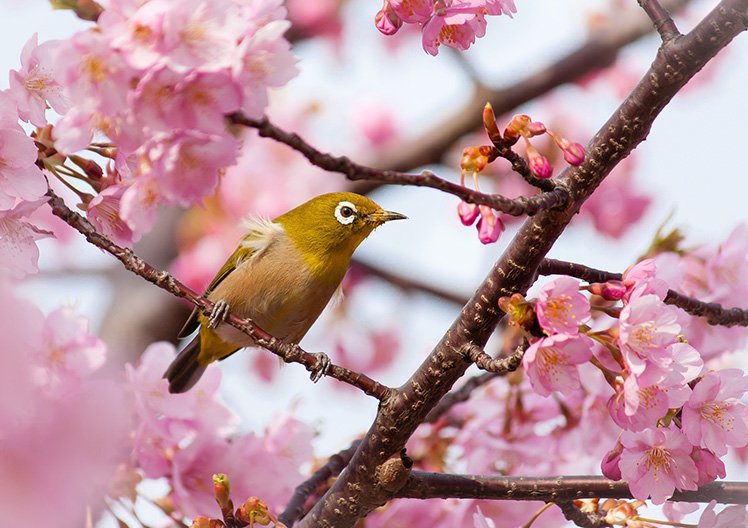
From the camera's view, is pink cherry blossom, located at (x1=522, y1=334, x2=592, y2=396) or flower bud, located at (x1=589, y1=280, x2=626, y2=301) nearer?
pink cherry blossom, located at (x1=522, y1=334, x2=592, y2=396)

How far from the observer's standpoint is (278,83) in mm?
1861

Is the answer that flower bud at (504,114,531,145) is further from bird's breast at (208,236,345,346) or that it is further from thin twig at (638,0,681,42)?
bird's breast at (208,236,345,346)

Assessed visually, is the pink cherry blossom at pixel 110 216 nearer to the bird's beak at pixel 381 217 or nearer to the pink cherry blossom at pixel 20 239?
the pink cherry blossom at pixel 20 239

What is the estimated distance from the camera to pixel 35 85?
2.43 metres

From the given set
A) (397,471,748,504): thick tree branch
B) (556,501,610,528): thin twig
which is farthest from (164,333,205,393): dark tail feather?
(556,501,610,528): thin twig

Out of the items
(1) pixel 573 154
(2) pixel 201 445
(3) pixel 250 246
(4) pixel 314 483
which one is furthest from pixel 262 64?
(3) pixel 250 246

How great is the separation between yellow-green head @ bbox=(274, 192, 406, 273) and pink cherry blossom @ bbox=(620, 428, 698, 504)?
6.77ft

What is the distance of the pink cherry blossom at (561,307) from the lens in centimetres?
208

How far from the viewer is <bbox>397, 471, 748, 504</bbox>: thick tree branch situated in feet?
8.45

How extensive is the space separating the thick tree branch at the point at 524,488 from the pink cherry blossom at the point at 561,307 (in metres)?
0.67

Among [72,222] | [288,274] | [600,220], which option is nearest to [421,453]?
[288,274]

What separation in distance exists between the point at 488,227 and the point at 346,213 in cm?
201

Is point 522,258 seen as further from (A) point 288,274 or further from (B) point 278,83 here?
(A) point 288,274

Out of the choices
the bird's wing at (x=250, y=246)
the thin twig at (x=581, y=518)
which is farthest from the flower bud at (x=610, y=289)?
the bird's wing at (x=250, y=246)
